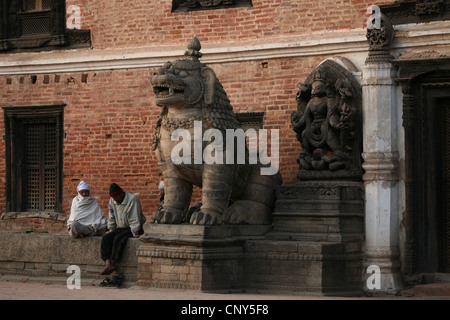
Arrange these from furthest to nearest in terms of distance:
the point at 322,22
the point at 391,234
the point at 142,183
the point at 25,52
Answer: the point at 25,52, the point at 142,183, the point at 322,22, the point at 391,234

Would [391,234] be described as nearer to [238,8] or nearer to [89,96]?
[238,8]

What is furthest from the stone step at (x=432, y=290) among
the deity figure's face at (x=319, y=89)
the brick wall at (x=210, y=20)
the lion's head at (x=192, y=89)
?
the brick wall at (x=210, y=20)

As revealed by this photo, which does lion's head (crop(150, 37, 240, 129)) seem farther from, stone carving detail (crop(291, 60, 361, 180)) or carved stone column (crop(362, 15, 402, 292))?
carved stone column (crop(362, 15, 402, 292))

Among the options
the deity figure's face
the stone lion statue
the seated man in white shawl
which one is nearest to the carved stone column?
the deity figure's face

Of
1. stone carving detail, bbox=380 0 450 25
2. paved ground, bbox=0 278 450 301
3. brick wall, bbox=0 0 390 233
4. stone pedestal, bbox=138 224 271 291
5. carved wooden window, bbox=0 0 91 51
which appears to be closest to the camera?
paved ground, bbox=0 278 450 301

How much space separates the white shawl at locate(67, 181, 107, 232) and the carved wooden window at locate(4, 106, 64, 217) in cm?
306

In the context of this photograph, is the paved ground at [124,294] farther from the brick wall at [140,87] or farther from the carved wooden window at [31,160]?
the carved wooden window at [31,160]

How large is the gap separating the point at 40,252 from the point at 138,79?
3765mm

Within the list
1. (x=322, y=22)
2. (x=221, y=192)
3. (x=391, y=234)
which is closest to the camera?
(x=221, y=192)

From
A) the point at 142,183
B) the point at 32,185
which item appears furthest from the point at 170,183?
the point at 32,185

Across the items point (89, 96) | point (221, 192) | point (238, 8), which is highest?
point (238, 8)

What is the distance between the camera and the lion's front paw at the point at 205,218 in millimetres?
12930

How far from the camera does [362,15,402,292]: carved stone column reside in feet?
46.2
